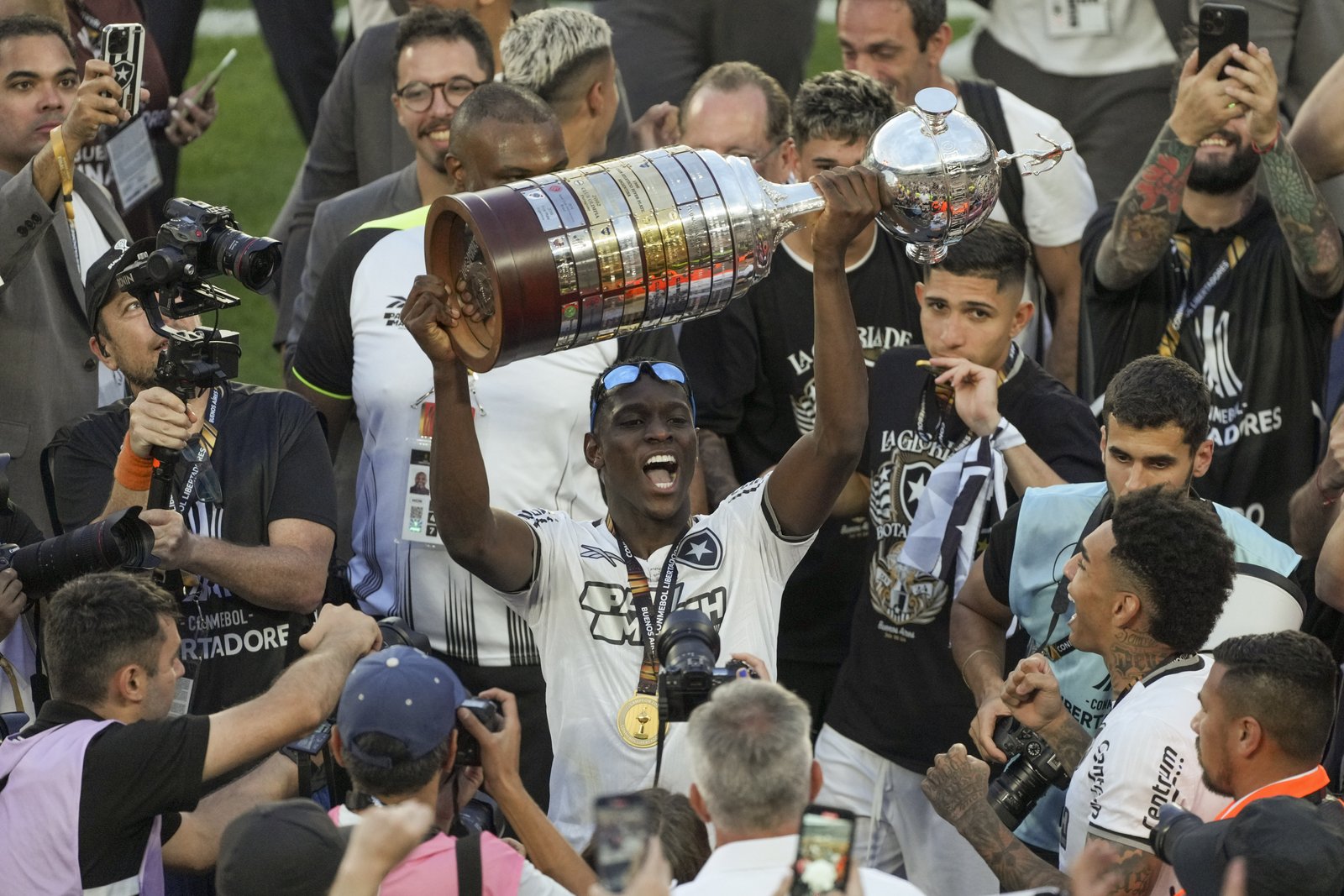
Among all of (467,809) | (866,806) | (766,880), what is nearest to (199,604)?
(467,809)

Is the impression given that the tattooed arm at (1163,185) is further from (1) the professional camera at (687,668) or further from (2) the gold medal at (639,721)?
(1) the professional camera at (687,668)

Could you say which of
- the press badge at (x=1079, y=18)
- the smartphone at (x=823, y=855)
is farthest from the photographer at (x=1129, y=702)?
the press badge at (x=1079, y=18)

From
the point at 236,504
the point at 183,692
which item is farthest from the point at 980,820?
the point at 236,504

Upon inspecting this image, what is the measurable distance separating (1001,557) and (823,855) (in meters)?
2.31

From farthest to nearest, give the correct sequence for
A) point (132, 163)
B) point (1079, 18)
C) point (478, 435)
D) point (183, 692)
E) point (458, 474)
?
point (1079, 18) → point (132, 163) → point (478, 435) → point (183, 692) → point (458, 474)

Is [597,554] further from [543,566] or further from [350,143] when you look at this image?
[350,143]

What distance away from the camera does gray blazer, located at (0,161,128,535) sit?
19.5 ft

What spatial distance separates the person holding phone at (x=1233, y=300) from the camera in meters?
6.04

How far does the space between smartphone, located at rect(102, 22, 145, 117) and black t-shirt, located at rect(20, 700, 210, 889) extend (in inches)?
88.4

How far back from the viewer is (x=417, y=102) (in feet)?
21.8

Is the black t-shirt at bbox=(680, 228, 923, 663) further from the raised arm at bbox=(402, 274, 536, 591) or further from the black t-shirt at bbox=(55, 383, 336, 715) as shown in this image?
the raised arm at bbox=(402, 274, 536, 591)

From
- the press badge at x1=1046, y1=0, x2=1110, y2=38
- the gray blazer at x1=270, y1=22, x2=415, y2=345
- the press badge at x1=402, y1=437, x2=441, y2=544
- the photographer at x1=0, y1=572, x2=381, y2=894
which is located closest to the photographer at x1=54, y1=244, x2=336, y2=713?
the press badge at x1=402, y1=437, x2=441, y2=544

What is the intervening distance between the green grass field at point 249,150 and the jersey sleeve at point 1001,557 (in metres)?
6.10

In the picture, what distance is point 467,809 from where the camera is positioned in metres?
3.89
